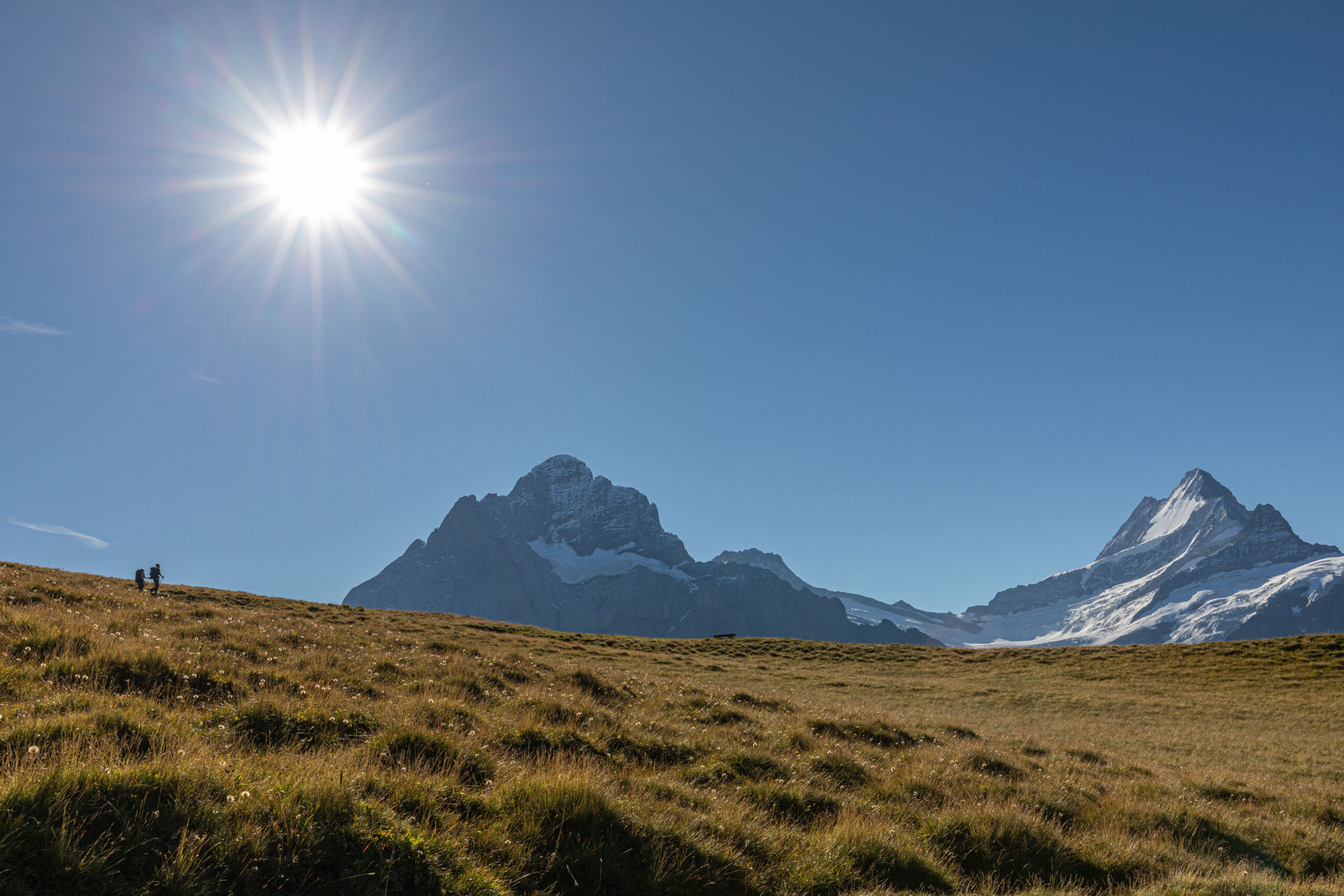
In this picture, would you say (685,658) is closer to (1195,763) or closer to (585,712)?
(1195,763)

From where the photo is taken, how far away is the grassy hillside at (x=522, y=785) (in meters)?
4.89

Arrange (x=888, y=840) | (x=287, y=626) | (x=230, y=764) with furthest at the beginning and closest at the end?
(x=287, y=626), (x=888, y=840), (x=230, y=764)

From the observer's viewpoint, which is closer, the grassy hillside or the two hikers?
the grassy hillside

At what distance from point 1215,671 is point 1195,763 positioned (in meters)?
34.7

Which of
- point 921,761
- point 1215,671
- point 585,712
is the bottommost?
point 1215,671

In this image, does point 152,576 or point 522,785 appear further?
point 152,576

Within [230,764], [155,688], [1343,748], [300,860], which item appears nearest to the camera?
[300,860]

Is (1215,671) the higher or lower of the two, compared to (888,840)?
lower

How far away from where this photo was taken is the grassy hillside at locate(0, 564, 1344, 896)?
16.0 ft

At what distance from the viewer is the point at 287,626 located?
798 inches

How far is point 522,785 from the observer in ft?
22.7

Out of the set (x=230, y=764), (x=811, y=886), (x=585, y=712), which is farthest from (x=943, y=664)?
Result: (x=230, y=764)

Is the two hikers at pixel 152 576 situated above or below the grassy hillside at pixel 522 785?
above

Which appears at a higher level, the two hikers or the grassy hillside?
the two hikers
